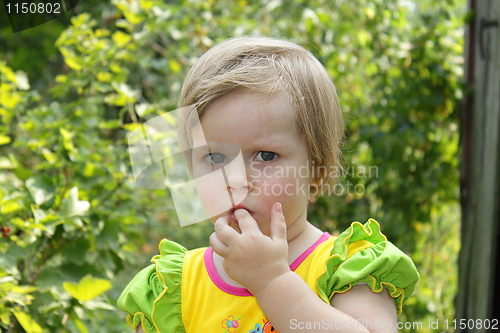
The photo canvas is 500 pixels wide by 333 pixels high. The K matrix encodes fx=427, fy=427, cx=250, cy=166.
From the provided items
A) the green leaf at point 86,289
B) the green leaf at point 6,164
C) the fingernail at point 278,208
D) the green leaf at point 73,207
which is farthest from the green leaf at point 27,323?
the fingernail at point 278,208

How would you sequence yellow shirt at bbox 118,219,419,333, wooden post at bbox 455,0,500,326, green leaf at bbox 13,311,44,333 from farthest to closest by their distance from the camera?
wooden post at bbox 455,0,500,326 < green leaf at bbox 13,311,44,333 < yellow shirt at bbox 118,219,419,333

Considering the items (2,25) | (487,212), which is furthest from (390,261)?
(2,25)

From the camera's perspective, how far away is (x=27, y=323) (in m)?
1.07

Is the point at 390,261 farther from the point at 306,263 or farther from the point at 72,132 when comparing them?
the point at 72,132

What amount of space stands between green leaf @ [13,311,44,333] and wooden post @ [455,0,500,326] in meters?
1.51

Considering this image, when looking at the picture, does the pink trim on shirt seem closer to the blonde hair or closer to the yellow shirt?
the yellow shirt

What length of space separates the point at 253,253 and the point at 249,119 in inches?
9.3

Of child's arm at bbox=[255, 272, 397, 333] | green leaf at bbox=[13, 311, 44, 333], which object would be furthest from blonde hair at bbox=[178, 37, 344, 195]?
green leaf at bbox=[13, 311, 44, 333]

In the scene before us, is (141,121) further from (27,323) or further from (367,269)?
(367,269)

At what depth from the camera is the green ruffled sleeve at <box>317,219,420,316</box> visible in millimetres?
769

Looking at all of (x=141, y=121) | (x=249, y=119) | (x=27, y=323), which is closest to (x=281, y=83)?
(x=249, y=119)

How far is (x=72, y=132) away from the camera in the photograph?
140cm

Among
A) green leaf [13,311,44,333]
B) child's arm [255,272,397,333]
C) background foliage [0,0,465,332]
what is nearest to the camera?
child's arm [255,272,397,333]

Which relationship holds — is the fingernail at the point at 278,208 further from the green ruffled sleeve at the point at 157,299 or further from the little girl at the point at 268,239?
the green ruffled sleeve at the point at 157,299
